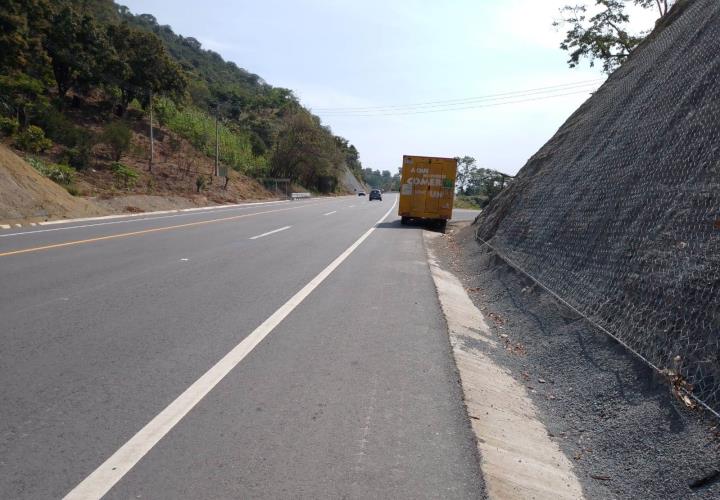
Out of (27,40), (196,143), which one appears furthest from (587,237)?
(196,143)

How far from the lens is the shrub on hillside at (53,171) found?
26594 millimetres

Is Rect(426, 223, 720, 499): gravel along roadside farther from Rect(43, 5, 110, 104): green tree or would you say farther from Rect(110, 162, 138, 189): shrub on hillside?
Rect(43, 5, 110, 104): green tree

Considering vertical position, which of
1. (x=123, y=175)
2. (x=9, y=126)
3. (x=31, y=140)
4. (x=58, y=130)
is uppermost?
(x=58, y=130)

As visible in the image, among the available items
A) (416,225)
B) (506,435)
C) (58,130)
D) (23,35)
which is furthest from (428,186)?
(23,35)

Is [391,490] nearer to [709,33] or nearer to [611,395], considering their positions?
[611,395]

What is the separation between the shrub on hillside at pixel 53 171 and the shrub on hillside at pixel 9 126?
3325 millimetres

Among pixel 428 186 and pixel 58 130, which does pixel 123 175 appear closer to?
pixel 58 130

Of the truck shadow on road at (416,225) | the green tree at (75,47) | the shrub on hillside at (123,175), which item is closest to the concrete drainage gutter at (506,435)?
the truck shadow on road at (416,225)

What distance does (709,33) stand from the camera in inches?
348

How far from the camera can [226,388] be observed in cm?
447

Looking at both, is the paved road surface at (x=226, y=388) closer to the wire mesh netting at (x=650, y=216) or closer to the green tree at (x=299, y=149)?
the wire mesh netting at (x=650, y=216)

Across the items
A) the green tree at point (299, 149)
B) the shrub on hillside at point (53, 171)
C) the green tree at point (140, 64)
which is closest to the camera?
the shrub on hillside at point (53, 171)

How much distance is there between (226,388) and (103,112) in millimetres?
44825

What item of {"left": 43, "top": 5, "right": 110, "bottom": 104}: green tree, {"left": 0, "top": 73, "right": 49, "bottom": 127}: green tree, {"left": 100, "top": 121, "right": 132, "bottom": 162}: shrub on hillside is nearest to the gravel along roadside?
{"left": 0, "top": 73, "right": 49, "bottom": 127}: green tree
